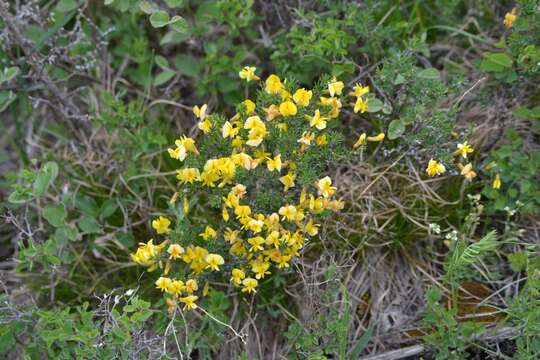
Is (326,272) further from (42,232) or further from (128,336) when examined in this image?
(42,232)

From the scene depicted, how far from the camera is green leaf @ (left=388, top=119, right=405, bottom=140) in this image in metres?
2.43

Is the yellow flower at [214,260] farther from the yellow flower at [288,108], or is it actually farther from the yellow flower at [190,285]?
the yellow flower at [288,108]

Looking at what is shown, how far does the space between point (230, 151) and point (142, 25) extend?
1.31 m

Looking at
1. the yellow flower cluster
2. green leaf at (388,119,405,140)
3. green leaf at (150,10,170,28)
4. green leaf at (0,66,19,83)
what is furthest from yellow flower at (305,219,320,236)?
green leaf at (0,66,19,83)

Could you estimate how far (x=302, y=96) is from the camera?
2.07 meters

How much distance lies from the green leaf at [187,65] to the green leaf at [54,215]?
0.85 metres

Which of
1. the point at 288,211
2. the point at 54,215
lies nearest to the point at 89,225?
the point at 54,215

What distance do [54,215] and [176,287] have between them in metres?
0.64

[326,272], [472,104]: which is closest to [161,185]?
[326,272]

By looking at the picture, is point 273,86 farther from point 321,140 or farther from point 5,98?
point 5,98

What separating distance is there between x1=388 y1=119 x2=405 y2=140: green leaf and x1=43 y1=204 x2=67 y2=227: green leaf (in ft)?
3.89

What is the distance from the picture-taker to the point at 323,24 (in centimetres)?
269

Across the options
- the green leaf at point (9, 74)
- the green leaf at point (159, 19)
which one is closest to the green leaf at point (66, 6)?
the green leaf at point (9, 74)

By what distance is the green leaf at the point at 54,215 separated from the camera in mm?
2459
